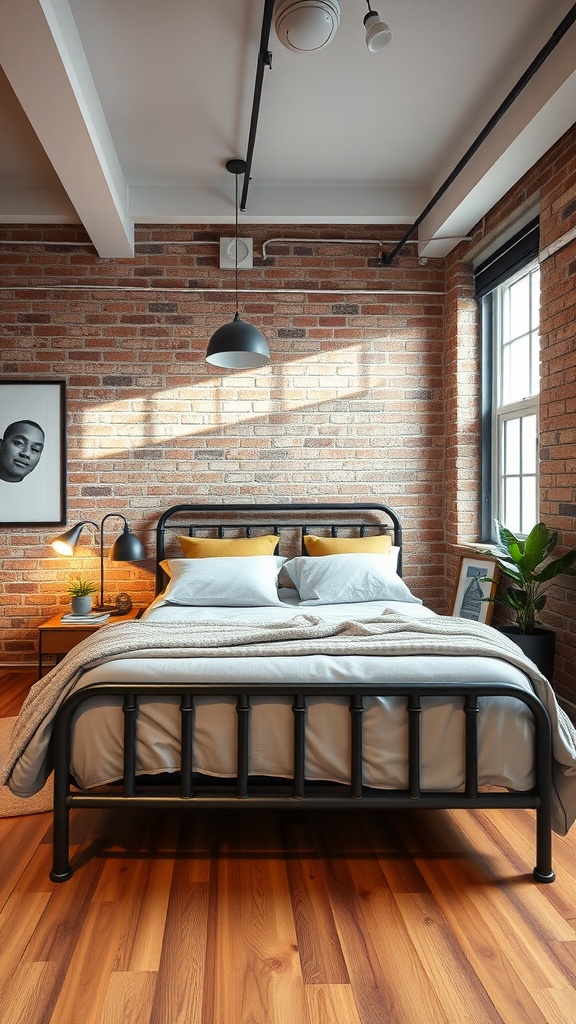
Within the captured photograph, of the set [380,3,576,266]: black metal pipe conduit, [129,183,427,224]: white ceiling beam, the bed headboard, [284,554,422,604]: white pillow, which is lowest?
[284,554,422,604]: white pillow

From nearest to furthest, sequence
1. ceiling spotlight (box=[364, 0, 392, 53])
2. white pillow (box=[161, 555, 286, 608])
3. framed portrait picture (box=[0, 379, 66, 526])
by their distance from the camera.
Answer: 1. ceiling spotlight (box=[364, 0, 392, 53])
2. white pillow (box=[161, 555, 286, 608])
3. framed portrait picture (box=[0, 379, 66, 526])

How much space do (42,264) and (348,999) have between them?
4.34m

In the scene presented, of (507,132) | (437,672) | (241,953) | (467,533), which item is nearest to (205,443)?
(467,533)

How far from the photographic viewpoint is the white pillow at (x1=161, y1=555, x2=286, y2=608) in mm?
3740

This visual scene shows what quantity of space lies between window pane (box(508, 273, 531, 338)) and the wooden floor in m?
2.68

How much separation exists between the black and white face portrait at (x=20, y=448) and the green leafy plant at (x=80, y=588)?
2.54ft

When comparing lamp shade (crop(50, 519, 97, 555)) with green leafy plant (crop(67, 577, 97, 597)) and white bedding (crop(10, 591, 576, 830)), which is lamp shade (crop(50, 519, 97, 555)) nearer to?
green leafy plant (crop(67, 577, 97, 597))

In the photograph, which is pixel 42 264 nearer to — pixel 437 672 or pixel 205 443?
pixel 205 443

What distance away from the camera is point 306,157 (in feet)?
13.0

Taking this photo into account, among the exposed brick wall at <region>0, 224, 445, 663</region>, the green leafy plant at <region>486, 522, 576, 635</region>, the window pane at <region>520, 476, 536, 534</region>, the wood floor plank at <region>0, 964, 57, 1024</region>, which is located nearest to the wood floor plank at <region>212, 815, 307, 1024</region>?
the wood floor plank at <region>0, 964, 57, 1024</region>

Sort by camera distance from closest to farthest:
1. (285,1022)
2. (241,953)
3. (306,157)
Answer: (285,1022) < (241,953) < (306,157)

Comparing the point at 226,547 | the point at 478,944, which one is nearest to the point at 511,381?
the point at 226,547

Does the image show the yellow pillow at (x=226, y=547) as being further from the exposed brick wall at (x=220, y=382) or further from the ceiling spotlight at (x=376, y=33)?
the ceiling spotlight at (x=376, y=33)

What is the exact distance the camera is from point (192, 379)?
4.55 metres
